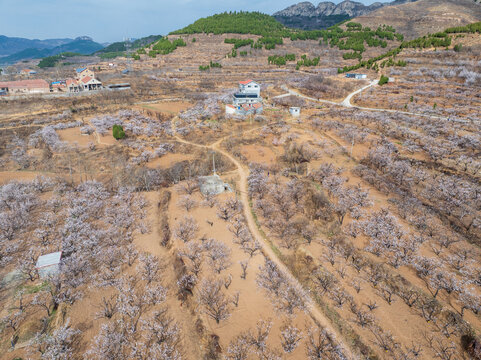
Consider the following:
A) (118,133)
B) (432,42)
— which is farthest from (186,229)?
(432,42)

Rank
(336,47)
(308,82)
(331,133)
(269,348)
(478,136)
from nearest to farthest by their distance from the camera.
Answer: (269,348)
(478,136)
(331,133)
(308,82)
(336,47)

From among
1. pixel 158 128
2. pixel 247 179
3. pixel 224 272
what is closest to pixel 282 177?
pixel 247 179

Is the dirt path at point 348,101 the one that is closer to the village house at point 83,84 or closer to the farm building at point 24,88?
the village house at point 83,84

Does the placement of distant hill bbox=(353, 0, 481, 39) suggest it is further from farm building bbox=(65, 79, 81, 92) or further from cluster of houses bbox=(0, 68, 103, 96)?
farm building bbox=(65, 79, 81, 92)

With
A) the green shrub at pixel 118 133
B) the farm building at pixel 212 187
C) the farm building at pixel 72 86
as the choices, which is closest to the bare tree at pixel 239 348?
the farm building at pixel 212 187

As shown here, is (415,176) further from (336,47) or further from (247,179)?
(336,47)
